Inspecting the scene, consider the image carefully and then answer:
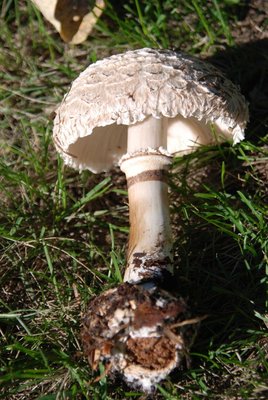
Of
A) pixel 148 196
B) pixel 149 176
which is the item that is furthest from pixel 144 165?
pixel 148 196

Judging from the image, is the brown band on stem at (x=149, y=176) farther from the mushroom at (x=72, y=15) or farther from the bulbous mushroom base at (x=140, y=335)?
the mushroom at (x=72, y=15)

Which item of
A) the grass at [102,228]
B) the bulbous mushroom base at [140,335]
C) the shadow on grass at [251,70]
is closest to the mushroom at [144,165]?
the bulbous mushroom base at [140,335]

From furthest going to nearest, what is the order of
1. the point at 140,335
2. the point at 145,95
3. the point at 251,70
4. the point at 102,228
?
the point at 251,70, the point at 102,228, the point at 145,95, the point at 140,335

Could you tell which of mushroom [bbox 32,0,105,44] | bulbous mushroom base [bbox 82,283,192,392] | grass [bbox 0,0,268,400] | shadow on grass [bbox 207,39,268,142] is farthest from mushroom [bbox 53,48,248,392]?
mushroom [bbox 32,0,105,44]

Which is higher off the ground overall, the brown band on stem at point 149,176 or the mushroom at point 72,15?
the mushroom at point 72,15

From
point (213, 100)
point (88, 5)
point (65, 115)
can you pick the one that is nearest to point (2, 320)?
point (65, 115)

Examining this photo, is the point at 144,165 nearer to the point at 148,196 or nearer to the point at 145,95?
the point at 148,196
